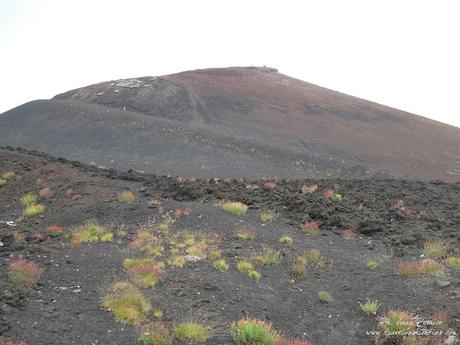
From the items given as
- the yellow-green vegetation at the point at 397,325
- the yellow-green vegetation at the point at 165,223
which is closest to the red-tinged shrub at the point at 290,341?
the yellow-green vegetation at the point at 397,325

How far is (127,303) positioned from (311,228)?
6.92m

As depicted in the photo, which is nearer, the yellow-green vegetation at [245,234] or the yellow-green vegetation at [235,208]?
the yellow-green vegetation at [245,234]

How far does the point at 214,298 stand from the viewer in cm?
934

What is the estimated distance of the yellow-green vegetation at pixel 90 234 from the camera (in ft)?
40.0


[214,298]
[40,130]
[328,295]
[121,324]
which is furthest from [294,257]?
Result: [40,130]

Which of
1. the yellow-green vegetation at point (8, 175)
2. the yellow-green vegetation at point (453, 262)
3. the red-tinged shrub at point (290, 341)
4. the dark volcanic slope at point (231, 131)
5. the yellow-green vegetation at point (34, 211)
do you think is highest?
the dark volcanic slope at point (231, 131)

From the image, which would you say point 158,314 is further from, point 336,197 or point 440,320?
point 336,197

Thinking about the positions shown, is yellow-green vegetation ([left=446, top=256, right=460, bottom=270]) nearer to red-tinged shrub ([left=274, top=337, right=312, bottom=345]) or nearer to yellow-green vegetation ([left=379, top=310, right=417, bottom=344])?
yellow-green vegetation ([left=379, top=310, right=417, bottom=344])

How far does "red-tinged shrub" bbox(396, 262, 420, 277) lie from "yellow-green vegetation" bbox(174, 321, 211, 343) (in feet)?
16.6

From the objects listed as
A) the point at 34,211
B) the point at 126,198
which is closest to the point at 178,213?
the point at 126,198

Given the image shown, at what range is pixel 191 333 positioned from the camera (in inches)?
306

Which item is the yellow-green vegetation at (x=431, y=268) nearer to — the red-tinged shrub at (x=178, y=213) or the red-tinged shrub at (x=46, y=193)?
the red-tinged shrub at (x=178, y=213)

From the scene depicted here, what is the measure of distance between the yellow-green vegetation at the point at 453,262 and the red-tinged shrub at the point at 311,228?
3.75 m

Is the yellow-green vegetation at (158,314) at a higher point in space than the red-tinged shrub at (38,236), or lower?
lower
